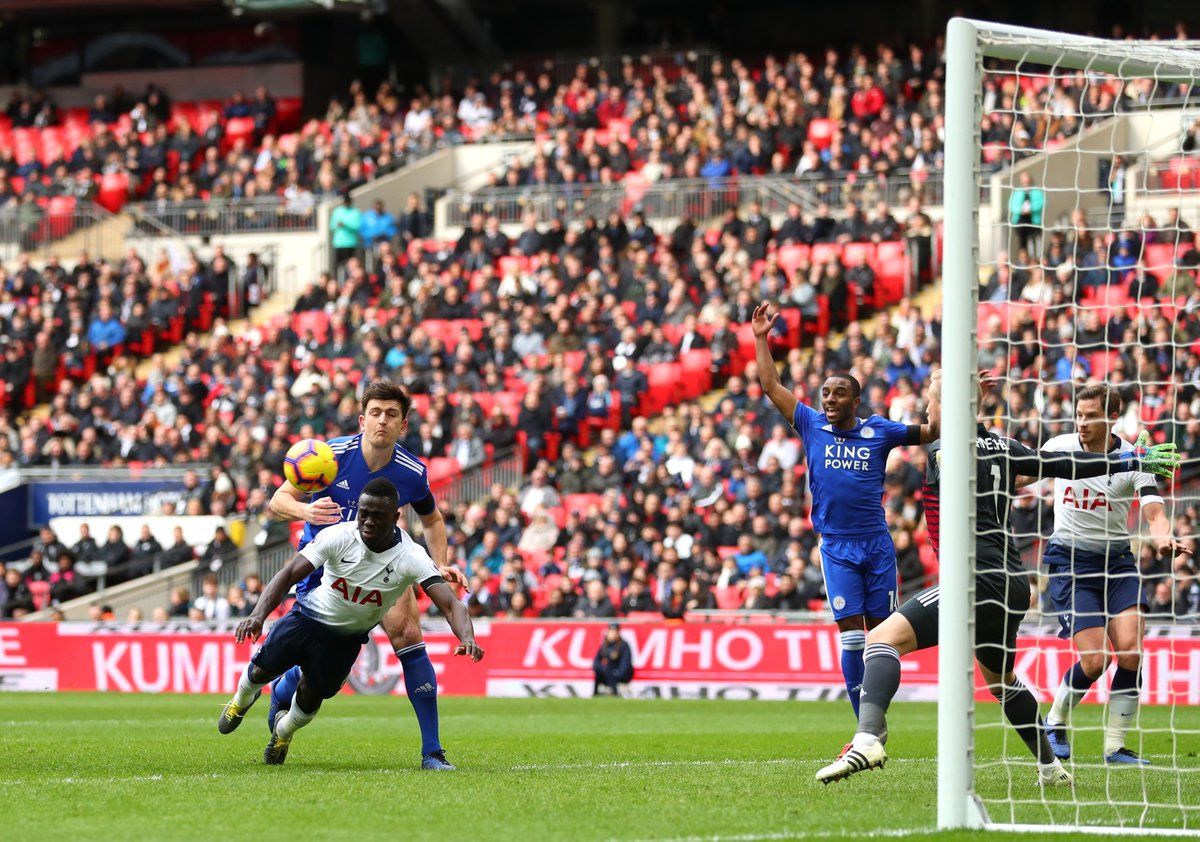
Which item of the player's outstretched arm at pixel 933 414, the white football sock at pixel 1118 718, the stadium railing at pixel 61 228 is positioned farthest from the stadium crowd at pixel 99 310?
the white football sock at pixel 1118 718

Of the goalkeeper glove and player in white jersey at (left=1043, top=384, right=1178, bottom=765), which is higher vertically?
the goalkeeper glove

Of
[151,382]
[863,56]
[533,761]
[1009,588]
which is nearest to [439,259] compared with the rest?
[151,382]

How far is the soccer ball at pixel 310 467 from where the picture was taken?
10031 mm

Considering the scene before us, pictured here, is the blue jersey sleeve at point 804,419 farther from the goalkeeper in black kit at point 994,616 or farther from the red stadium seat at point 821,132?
the red stadium seat at point 821,132

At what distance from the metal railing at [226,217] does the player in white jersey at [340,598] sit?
80.6 ft

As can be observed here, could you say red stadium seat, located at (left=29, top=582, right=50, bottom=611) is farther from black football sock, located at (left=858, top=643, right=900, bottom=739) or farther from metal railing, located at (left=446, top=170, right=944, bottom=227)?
black football sock, located at (left=858, top=643, right=900, bottom=739)

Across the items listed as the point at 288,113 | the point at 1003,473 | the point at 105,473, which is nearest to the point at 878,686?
the point at 1003,473

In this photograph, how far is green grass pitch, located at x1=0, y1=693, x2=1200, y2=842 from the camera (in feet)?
24.5


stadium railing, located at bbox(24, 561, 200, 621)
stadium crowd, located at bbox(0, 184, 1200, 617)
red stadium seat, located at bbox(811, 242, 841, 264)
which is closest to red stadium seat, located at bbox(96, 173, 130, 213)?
stadium crowd, located at bbox(0, 184, 1200, 617)

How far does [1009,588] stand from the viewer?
9125 mm

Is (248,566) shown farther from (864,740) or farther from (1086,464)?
(1086,464)

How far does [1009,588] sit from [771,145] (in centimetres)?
2212

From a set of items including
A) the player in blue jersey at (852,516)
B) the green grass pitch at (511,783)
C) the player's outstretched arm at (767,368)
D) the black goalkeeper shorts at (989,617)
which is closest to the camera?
the green grass pitch at (511,783)

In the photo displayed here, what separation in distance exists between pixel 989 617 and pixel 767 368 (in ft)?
6.53
